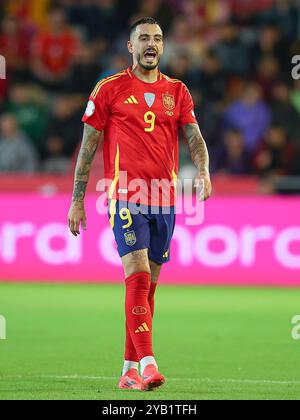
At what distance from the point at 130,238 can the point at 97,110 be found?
0.91 metres

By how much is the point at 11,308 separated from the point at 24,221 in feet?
9.39

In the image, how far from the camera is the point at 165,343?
10.4 meters

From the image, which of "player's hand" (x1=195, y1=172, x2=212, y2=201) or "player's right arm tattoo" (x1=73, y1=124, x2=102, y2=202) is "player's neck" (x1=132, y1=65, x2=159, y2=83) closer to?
"player's right arm tattoo" (x1=73, y1=124, x2=102, y2=202)

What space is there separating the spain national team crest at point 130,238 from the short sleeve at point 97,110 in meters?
0.76

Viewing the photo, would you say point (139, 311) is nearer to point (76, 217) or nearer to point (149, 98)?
point (76, 217)

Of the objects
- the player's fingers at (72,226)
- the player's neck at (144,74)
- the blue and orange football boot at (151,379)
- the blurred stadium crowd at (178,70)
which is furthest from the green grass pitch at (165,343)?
the blurred stadium crowd at (178,70)

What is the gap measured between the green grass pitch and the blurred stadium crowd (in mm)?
2874

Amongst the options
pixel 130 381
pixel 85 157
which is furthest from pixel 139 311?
pixel 85 157

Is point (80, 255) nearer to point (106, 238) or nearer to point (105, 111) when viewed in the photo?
point (106, 238)

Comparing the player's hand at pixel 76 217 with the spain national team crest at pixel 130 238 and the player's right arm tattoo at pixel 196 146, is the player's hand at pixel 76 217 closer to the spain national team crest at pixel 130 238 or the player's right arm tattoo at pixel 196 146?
the spain national team crest at pixel 130 238

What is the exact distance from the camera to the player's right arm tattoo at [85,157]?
801 cm

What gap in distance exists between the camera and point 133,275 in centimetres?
777

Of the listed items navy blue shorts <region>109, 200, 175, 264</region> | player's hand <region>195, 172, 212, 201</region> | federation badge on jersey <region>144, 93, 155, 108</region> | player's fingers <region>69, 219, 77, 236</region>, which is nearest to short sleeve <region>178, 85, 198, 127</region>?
federation badge on jersey <region>144, 93, 155, 108</region>
